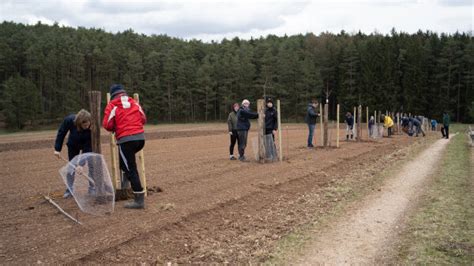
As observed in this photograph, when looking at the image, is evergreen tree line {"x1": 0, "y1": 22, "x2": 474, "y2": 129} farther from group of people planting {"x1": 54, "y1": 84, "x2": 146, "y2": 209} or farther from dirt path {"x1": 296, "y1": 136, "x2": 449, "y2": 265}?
group of people planting {"x1": 54, "y1": 84, "x2": 146, "y2": 209}

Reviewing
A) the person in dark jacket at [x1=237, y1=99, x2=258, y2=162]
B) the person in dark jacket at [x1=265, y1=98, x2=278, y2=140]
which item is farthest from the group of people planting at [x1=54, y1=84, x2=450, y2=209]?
the person in dark jacket at [x1=265, y1=98, x2=278, y2=140]

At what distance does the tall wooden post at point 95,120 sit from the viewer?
8.38 meters

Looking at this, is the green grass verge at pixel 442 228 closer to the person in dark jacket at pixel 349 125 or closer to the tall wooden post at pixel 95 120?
the tall wooden post at pixel 95 120

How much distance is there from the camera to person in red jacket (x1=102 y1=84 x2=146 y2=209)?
25.1 feet

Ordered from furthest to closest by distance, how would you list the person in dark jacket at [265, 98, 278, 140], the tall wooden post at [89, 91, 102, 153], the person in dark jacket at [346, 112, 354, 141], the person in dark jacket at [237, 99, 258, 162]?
1. the person in dark jacket at [346, 112, 354, 141]
2. the person in dark jacket at [265, 98, 278, 140]
3. the person in dark jacket at [237, 99, 258, 162]
4. the tall wooden post at [89, 91, 102, 153]

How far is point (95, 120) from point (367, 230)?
5.25 m

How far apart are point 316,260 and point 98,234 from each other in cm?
309

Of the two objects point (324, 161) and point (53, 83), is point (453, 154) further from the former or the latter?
point (53, 83)

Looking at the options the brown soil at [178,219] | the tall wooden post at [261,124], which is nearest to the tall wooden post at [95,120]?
the brown soil at [178,219]

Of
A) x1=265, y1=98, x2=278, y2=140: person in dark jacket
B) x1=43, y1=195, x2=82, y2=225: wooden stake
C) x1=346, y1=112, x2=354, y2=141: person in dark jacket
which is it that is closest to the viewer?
x1=43, y1=195, x2=82, y2=225: wooden stake

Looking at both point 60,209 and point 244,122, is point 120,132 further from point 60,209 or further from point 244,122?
point 244,122

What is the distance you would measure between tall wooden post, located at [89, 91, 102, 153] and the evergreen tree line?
65.1 metres

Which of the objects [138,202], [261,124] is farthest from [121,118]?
[261,124]

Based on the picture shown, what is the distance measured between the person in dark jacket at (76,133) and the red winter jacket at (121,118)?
3.11ft
